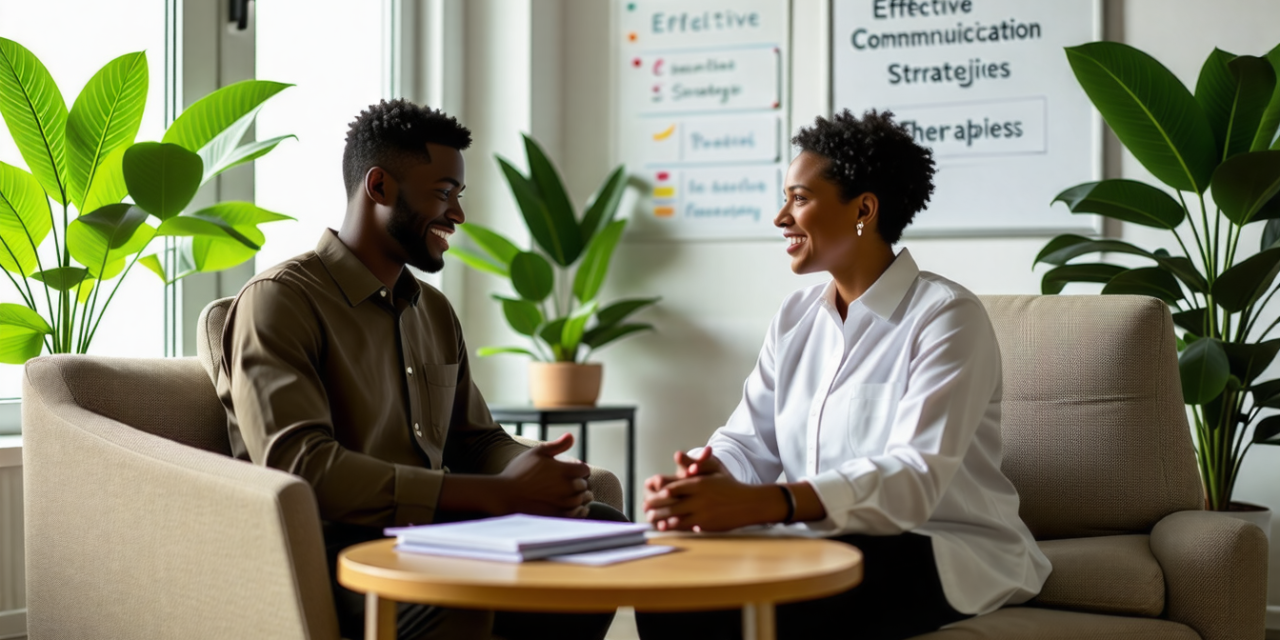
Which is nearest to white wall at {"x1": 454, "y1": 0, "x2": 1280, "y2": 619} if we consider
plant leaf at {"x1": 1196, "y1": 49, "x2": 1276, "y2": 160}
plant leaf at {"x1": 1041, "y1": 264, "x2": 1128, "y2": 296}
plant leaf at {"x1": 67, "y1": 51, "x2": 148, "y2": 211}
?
plant leaf at {"x1": 1041, "y1": 264, "x2": 1128, "y2": 296}

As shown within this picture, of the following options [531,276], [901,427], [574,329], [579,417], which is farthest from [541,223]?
[901,427]

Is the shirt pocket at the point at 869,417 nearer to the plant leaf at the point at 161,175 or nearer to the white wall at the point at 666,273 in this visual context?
the plant leaf at the point at 161,175

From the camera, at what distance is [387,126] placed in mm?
2068

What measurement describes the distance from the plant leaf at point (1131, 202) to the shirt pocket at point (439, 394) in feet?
4.80

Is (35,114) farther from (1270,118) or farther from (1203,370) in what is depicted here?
(1270,118)

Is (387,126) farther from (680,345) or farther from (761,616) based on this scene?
(680,345)

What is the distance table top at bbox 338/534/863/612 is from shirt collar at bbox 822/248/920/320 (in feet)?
1.87

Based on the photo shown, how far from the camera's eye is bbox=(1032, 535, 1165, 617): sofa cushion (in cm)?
189

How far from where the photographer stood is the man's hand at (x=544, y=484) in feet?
5.88

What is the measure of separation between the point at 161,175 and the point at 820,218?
1.10 metres

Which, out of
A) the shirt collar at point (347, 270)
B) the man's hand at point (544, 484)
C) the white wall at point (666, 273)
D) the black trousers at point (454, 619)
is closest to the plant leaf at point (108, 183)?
the shirt collar at point (347, 270)

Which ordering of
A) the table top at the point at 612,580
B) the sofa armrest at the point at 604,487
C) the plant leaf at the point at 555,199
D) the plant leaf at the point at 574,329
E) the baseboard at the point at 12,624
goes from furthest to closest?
1. the plant leaf at the point at 555,199
2. the plant leaf at the point at 574,329
3. the baseboard at the point at 12,624
4. the sofa armrest at the point at 604,487
5. the table top at the point at 612,580

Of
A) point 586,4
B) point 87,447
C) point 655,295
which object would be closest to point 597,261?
point 655,295

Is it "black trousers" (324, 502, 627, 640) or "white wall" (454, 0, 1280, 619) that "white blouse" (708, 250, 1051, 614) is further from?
"white wall" (454, 0, 1280, 619)
